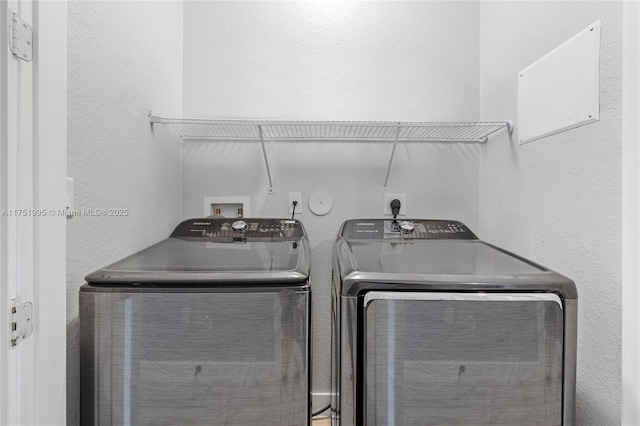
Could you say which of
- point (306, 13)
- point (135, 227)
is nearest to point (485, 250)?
point (135, 227)

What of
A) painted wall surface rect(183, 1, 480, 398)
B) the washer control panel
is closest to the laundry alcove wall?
painted wall surface rect(183, 1, 480, 398)

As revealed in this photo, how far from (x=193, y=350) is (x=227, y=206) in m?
0.97

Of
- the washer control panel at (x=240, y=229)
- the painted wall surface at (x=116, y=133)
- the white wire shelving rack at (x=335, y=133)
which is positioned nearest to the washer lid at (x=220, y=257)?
the washer control panel at (x=240, y=229)

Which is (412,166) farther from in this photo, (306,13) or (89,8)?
(89,8)

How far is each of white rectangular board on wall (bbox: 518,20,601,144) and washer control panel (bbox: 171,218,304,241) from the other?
968 mm

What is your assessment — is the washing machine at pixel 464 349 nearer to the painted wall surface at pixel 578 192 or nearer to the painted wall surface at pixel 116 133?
the painted wall surface at pixel 578 192

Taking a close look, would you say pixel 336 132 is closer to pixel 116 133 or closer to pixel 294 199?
pixel 294 199

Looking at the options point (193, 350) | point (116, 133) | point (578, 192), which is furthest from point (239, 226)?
point (578, 192)

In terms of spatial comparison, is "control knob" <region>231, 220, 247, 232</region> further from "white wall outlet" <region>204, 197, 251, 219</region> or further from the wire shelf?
the wire shelf

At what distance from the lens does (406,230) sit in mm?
1440

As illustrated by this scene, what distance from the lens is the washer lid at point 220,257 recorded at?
0.84 meters

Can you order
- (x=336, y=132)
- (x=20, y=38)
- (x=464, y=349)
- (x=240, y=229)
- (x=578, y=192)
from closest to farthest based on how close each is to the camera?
(x=20, y=38) → (x=464, y=349) → (x=578, y=192) → (x=240, y=229) → (x=336, y=132)

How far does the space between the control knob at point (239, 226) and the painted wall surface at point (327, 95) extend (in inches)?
10.3

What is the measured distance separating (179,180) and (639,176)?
1693 mm
